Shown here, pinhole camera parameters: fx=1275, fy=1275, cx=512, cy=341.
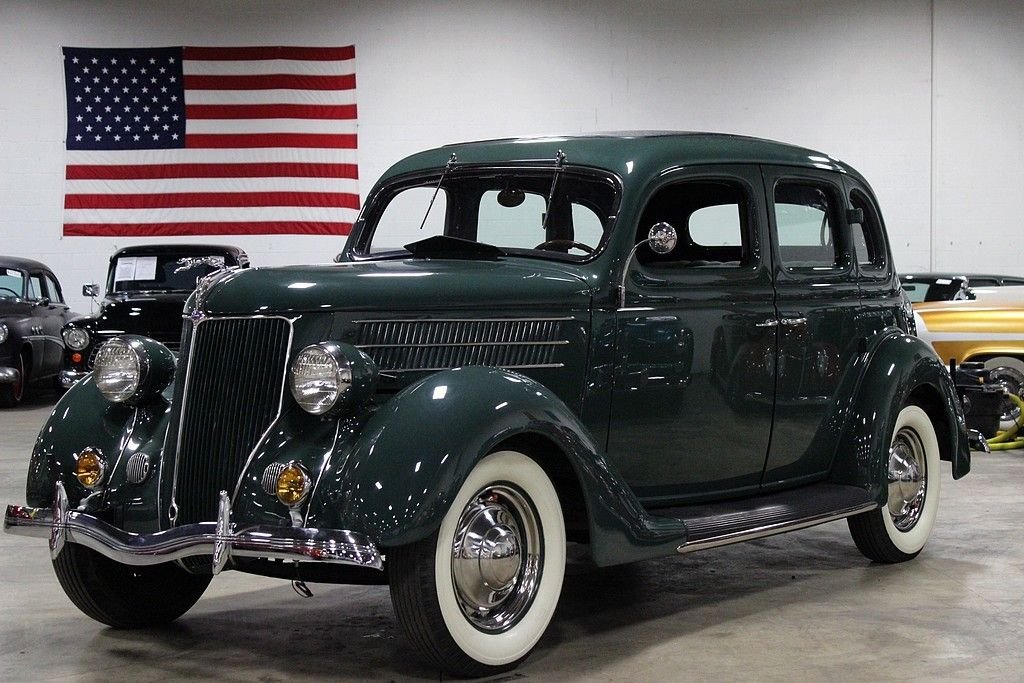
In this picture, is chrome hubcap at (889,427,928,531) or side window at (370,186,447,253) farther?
chrome hubcap at (889,427,928,531)

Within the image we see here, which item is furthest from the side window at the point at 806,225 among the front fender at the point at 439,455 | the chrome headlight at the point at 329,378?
the chrome headlight at the point at 329,378

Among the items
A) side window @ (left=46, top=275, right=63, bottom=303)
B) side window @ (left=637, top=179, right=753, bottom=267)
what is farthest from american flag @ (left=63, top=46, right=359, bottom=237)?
side window @ (left=637, top=179, right=753, bottom=267)

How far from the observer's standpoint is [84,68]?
15203mm

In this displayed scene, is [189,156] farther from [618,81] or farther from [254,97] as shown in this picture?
[618,81]

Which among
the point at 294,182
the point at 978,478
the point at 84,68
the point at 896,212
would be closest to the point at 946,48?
the point at 896,212

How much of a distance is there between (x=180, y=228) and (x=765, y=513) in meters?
11.8

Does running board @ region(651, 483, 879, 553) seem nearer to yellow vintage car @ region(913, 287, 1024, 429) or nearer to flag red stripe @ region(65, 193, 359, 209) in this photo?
yellow vintage car @ region(913, 287, 1024, 429)

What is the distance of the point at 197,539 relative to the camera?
139 inches

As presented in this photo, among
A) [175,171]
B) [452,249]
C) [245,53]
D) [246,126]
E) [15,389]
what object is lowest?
[15,389]

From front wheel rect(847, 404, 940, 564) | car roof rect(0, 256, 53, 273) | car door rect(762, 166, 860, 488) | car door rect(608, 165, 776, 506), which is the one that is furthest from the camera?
car roof rect(0, 256, 53, 273)

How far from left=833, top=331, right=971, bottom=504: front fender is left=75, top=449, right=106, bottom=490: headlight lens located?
295cm

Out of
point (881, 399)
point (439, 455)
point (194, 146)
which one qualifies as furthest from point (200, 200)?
point (439, 455)

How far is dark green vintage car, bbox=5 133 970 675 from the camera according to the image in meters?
3.61

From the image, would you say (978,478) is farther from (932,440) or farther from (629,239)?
(629,239)
